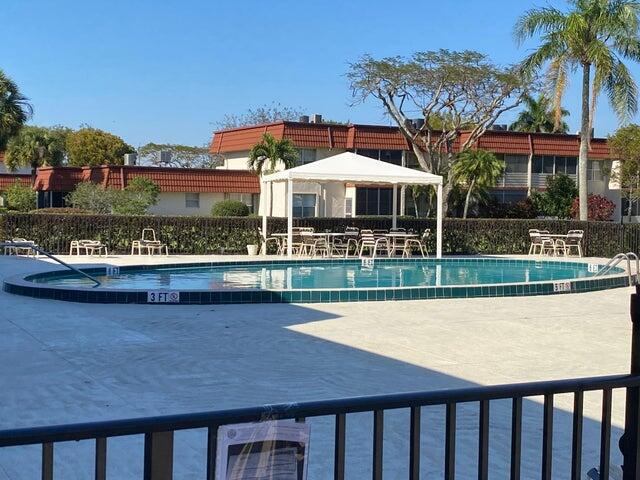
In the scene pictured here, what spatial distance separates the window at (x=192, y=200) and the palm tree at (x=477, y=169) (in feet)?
38.6

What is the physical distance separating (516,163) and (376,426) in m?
42.6

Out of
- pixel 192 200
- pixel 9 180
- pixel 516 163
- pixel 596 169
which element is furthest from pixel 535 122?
pixel 9 180

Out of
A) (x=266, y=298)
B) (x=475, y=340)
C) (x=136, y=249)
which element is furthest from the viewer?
(x=136, y=249)

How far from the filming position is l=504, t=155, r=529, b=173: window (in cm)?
4316

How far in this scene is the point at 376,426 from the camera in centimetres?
224

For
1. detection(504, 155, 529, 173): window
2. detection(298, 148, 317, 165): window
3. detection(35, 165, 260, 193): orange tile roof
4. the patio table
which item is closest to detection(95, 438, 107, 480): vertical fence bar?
the patio table

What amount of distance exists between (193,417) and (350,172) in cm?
2014

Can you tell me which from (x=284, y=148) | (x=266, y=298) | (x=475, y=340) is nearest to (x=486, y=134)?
(x=284, y=148)

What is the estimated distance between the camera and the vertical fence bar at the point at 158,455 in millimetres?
1971

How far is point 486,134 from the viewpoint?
1647 inches

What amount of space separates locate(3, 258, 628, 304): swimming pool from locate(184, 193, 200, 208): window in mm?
18291

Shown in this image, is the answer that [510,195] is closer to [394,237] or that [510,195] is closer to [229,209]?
[229,209]

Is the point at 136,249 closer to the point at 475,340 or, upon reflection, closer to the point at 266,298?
the point at 266,298

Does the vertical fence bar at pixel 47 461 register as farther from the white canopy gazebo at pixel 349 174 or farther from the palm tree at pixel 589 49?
the palm tree at pixel 589 49
